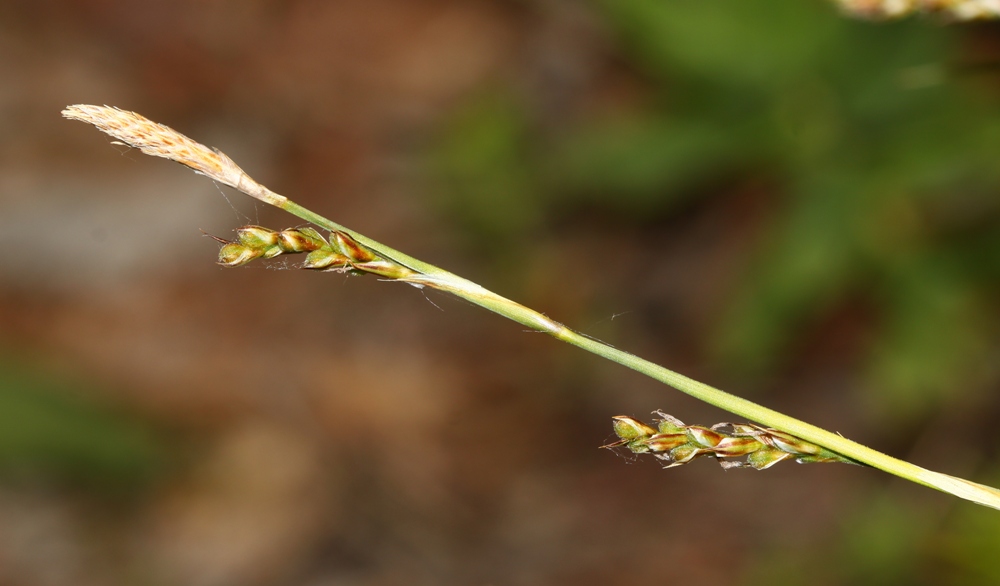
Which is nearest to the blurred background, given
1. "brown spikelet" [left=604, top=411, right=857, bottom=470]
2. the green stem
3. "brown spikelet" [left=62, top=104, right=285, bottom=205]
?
the green stem

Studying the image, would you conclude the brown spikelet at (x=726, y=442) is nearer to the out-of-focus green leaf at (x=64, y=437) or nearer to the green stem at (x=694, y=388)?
the green stem at (x=694, y=388)

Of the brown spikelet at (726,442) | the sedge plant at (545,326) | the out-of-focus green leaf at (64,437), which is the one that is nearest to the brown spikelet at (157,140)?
the sedge plant at (545,326)

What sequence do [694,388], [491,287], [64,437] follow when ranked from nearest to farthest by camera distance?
[694,388], [64,437], [491,287]

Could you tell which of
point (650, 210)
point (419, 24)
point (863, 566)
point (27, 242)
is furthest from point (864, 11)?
point (27, 242)

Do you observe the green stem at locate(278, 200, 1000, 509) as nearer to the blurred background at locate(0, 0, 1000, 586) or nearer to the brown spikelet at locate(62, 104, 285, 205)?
the brown spikelet at locate(62, 104, 285, 205)

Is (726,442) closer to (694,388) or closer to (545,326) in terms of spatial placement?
(694,388)

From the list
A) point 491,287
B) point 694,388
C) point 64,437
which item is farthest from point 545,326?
point 64,437

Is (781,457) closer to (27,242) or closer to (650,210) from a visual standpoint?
(650,210)
